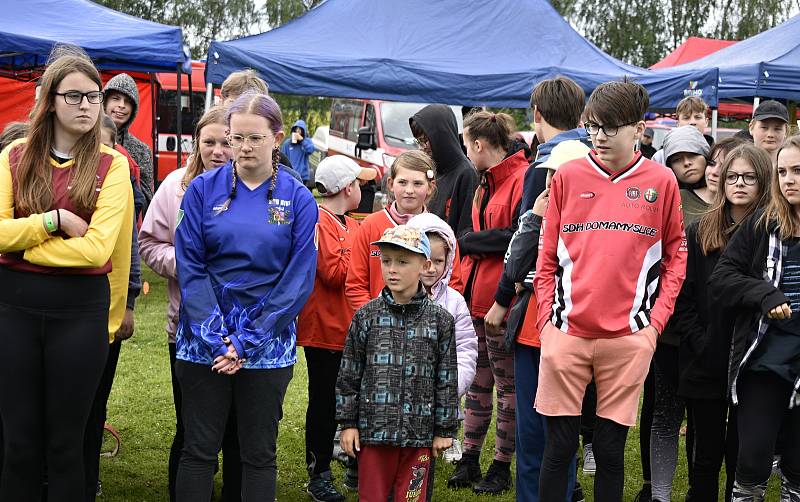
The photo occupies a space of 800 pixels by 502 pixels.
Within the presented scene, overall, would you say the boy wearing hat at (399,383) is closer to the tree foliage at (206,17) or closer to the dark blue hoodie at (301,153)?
the dark blue hoodie at (301,153)

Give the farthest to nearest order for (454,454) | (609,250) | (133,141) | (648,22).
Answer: (648,22), (133,141), (454,454), (609,250)

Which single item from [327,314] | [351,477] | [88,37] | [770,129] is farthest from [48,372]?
[88,37]

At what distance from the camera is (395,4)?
10.6 m

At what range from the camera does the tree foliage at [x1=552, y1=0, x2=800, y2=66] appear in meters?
36.3

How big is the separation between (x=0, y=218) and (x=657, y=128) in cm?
1933

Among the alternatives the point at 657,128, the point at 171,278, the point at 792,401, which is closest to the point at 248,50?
the point at 171,278

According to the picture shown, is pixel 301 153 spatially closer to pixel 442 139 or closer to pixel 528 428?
pixel 442 139

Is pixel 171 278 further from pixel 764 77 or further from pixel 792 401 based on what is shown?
pixel 764 77

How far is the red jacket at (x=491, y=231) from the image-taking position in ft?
16.2

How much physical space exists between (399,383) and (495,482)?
1.53 meters

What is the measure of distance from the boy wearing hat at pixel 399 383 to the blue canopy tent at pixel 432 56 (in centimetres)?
552

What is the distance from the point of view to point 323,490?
5035 millimetres

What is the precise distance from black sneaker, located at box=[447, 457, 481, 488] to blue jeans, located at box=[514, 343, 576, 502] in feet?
3.62

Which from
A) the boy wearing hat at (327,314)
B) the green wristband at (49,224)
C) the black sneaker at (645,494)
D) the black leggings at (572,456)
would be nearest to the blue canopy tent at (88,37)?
the boy wearing hat at (327,314)
